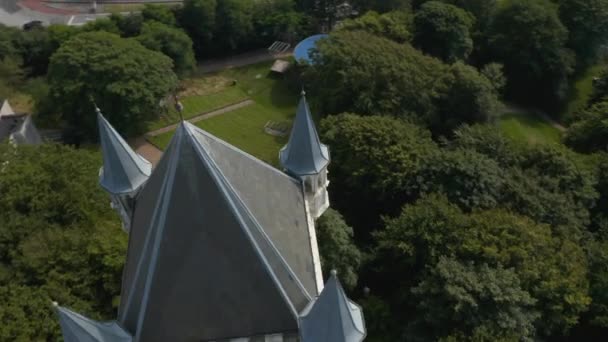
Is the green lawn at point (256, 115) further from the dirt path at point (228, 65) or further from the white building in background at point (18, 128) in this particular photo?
the white building in background at point (18, 128)

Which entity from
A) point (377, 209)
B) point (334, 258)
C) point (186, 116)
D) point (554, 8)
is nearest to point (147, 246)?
point (334, 258)

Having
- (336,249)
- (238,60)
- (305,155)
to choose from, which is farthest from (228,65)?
(305,155)

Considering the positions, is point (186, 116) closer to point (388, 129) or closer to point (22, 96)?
point (22, 96)

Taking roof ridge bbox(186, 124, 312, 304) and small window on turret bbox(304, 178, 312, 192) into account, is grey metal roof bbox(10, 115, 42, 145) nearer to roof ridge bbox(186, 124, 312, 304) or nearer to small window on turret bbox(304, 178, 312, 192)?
small window on turret bbox(304, 178, 312, 192)

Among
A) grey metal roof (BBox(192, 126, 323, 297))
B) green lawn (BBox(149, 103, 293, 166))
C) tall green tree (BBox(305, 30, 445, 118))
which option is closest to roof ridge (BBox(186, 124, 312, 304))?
grey metal roof (BBox(192, 126, 323, 297))

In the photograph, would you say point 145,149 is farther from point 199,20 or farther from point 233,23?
point 233,23

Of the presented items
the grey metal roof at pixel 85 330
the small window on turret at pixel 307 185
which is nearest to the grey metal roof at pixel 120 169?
the grey metal roof at pixel 85 330

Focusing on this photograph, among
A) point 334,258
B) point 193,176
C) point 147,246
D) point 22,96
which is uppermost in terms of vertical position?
point 193,176

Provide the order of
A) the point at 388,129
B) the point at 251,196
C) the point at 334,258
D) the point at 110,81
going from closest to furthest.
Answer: the point at 251,196
the point at 334,258
the point at 388,129
the point at 110,81
